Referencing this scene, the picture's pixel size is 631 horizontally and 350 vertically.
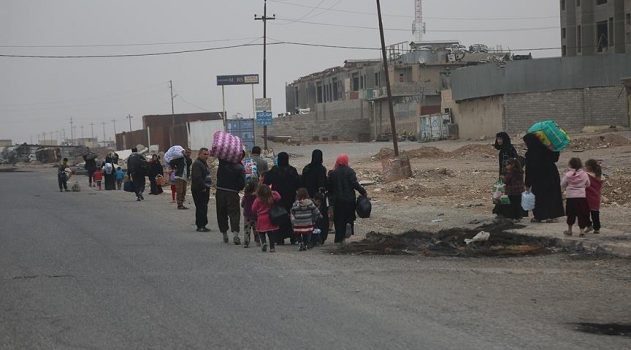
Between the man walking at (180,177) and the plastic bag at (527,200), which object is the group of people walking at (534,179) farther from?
the man walking at (180,177)

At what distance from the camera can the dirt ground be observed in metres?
18.3

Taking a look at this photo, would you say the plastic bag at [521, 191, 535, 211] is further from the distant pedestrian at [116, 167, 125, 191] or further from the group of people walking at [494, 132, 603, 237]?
the distant pedestrian at [116, 167, 125, 191]

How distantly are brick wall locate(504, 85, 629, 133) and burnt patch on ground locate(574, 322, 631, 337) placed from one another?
151 ft

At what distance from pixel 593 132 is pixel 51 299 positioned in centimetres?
4253

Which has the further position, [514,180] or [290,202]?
[514,180]

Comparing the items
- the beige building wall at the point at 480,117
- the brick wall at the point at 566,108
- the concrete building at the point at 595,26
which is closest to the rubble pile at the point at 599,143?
the brick wall at the point at 566,108

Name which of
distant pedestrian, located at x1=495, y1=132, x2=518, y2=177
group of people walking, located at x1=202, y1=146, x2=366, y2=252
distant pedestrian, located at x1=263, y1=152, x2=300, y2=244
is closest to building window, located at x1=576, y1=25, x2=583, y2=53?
distant pedestrian, located at x1=495, y1=132, x2=518, y2=177

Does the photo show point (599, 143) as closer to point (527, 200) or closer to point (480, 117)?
point (480, 117)

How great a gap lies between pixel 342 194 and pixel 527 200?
3429 millimetres

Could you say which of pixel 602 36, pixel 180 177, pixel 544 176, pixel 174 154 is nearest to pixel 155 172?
pixel 174 154

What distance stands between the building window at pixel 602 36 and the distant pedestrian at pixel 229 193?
64862 millimetres

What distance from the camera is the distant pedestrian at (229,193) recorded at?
616 inches

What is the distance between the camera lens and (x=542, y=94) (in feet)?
178

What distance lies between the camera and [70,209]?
83.5 ft
